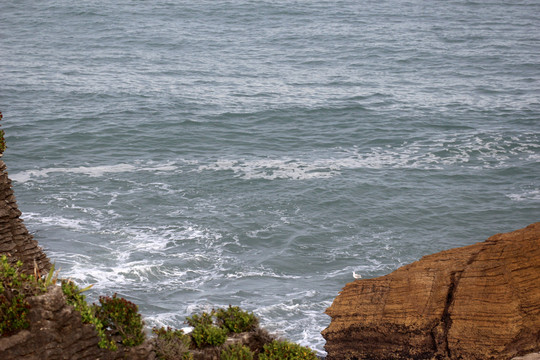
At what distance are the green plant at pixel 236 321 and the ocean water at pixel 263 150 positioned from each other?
7996 millimetres

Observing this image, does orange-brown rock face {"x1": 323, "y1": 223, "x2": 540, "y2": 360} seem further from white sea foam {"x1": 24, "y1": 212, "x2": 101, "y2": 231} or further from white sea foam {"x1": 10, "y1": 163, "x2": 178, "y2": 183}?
white sea foam {"x1": 10, "y1": 163, "x2": 178, "y2": 183}

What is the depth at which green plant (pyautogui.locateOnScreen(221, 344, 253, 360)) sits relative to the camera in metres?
13.0

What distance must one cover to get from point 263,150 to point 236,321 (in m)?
31.7

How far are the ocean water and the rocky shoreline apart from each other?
614cm

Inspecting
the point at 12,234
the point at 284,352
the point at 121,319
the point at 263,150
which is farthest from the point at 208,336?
the point at 263,150

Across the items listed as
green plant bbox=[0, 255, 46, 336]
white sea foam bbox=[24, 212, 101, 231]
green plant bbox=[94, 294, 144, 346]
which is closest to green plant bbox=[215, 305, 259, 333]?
green plant bbox=[94, 294, 144, 346]

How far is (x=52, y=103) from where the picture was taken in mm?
54938

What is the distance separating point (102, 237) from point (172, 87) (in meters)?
32.9

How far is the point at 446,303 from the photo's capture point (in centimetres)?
1527

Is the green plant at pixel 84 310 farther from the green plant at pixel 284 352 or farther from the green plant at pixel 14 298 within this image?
the green plant at pixel 284 352

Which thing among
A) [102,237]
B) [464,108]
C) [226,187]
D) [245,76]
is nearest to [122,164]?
[226,187]

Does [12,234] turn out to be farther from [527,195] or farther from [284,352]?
[527,195]

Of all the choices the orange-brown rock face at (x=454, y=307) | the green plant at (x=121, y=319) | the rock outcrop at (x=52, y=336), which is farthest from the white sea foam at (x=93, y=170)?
the rock outcrop at (x=52, y=336)

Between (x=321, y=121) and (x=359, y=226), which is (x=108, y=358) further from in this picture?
(x=321, y=121)
